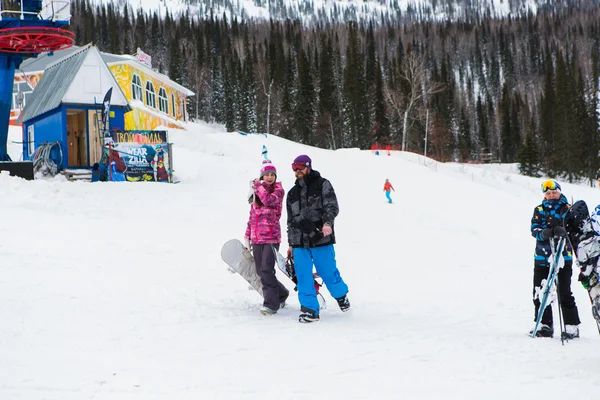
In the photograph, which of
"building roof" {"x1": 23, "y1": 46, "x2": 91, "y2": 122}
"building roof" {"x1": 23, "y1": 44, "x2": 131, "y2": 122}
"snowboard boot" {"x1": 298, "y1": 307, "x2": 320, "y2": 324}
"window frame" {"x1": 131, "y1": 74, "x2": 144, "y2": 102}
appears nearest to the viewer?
"snowboard boot" {"x1": 298, "y1": 307, "x2": 320, "y2": 324}

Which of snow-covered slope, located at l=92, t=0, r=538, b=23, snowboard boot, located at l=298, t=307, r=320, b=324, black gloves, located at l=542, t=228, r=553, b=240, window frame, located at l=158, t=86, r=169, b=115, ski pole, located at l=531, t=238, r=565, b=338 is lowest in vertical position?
snowboard boot, located at l=298, t=307, r=320, b=324

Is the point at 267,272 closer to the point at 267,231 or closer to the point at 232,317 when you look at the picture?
the point at 267,231

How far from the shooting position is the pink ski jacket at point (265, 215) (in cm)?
560

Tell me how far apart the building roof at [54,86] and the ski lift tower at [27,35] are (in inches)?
71.2

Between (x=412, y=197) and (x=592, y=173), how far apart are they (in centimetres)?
4561

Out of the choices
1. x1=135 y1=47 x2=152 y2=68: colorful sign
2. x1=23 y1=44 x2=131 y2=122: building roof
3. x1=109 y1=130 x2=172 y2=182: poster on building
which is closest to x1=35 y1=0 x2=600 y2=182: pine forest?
x1=135 y1=47 x2=152 y2=68: colorful sign

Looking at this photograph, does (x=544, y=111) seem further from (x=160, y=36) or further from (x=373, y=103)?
(x=160, y=36)

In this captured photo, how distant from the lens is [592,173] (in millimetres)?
56750

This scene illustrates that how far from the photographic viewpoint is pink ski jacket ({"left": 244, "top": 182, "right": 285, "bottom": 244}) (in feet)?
18.4

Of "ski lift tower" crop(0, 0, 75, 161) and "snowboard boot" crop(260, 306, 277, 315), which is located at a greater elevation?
"ski lift tower" crop(0, 0, 75, 161)

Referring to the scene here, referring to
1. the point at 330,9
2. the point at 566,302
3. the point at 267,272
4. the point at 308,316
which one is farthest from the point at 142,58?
the point at 330,9

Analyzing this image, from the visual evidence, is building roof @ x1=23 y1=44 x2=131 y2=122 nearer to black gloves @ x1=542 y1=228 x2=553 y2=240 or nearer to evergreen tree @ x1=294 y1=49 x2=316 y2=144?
black gloves @ x1=542 y1=228 x2=553 y2=240

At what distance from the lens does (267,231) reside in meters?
5.62

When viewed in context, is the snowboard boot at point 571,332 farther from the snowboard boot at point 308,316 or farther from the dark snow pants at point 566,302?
the snowboard boot at point 308,316
